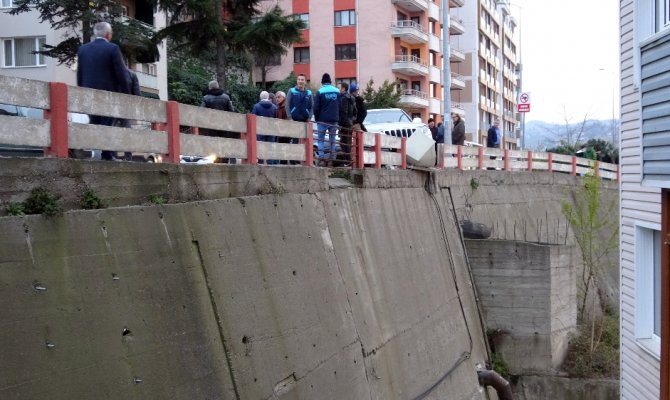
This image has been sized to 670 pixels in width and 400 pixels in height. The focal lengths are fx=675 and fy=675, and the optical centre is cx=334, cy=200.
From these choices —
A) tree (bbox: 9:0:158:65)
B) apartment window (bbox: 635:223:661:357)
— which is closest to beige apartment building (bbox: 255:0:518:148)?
tree (bbox: 9:0:158:65)

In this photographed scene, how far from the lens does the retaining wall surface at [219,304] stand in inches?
194

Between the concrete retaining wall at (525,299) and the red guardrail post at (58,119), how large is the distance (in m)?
10.6

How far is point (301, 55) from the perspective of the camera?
160 feet

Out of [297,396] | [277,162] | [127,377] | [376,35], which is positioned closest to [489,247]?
[277,162]

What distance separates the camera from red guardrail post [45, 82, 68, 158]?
18.1ft

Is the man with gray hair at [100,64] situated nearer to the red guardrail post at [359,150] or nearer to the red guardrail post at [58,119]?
the red guardrail post at [58,119]

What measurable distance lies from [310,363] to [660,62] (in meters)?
5.22

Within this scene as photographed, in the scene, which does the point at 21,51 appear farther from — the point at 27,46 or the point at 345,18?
the point at 345,18

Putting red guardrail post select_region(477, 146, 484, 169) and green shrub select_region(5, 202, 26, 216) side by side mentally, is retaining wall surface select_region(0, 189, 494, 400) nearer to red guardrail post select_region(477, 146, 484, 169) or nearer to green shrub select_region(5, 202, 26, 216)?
green shrub select_region(5, 202, 26, 216)

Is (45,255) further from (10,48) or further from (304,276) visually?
(10,48)

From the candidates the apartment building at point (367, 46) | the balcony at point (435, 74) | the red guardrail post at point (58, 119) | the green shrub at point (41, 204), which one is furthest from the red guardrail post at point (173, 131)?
the balcony at point (435, 74)

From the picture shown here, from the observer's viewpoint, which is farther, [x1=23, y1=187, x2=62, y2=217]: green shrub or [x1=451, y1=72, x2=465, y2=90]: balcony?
[x1=451, y1=72, x2=465, y2=90]: balcony

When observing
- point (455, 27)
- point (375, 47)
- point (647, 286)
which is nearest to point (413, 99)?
point (375, 47)

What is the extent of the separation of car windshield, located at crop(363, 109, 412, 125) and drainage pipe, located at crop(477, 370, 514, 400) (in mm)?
9694
